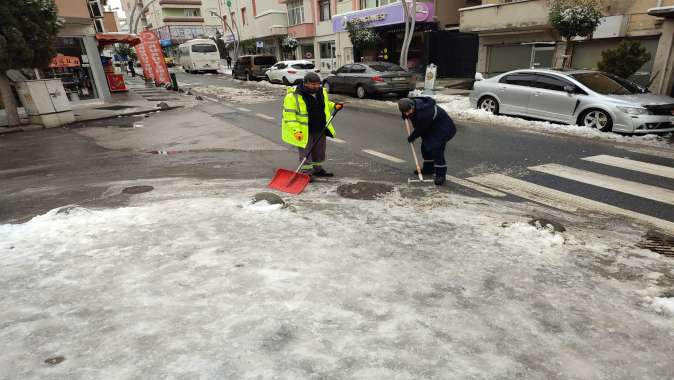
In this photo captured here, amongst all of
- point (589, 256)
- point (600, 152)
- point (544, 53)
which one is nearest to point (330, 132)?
point (589, 256)

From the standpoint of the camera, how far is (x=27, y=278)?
3.11m

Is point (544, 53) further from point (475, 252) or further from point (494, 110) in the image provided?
point (475, 252)

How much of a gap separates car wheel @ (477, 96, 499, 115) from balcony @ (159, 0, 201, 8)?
68.5m

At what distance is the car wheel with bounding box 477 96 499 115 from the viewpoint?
11.2m

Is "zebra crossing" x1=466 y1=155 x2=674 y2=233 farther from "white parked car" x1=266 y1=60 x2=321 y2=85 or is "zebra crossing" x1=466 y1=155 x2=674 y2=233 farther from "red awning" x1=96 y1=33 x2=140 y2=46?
"red awning" x1=96 y1=33 x2=140 y2=46

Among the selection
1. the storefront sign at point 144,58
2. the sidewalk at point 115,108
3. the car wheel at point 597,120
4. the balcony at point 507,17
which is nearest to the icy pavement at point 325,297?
the car wheel at point 597,120

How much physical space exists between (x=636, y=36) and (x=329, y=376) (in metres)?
17.5

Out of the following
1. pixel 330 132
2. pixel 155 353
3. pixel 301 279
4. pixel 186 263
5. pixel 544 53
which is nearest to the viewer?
pixel 155 353

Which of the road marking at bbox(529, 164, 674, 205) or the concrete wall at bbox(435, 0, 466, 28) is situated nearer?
the road marking at bbox(529, 164, 674, 205)

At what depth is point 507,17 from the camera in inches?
699

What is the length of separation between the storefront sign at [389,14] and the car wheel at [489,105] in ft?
45.0

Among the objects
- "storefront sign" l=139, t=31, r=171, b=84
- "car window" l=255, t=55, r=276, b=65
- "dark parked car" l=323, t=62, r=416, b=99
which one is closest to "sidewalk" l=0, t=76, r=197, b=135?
"storefront sign" l=139, t=31, r=171, b=84

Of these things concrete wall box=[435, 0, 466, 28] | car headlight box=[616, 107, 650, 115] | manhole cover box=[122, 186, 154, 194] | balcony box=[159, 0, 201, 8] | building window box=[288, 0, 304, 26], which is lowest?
manhole cover box=[122, 186, 154, 194]

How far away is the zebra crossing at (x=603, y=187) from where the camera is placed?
499 cm
